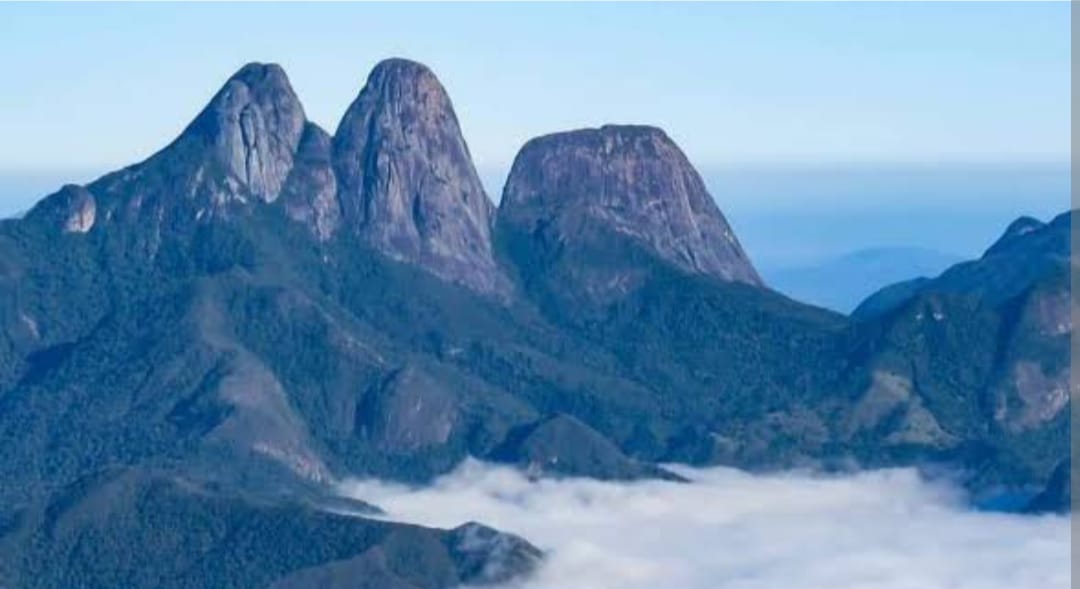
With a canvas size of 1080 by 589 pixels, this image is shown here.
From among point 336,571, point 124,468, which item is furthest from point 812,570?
point 124,468

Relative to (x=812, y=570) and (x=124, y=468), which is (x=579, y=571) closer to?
(x=812, y=570)

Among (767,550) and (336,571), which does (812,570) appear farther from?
(336,571)

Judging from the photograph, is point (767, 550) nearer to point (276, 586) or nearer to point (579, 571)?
point (579, 571)

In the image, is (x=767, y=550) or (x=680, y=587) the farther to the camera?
(x=767, y=550)

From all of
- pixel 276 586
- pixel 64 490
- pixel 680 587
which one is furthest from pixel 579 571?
pixel 64 490

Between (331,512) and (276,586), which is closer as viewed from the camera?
(276,586)

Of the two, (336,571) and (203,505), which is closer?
(336,571)

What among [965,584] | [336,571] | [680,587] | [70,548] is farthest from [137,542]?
[965,584]
